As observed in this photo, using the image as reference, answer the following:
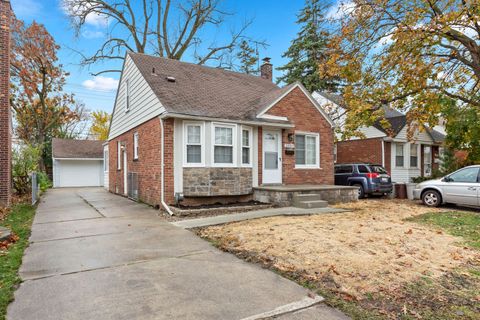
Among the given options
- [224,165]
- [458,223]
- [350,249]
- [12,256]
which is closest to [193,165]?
[224,165]

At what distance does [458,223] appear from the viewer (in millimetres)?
7891

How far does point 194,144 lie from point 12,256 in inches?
231

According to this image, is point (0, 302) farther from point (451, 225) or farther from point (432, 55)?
point (432, 55)

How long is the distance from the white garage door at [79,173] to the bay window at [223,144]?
2001 cm

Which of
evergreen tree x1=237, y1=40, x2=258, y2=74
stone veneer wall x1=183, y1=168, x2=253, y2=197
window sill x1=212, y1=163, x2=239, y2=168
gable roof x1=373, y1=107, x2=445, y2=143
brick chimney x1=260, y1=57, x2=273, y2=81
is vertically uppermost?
evergreen tree x1=237, y1=40, x2=258, y2=74

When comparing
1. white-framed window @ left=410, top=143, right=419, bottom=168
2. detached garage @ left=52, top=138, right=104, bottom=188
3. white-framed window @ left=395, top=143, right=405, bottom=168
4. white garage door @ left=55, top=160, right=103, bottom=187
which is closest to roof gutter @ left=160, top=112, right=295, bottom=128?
white-framed window @ left=395, top=143, right=405, bottom=168

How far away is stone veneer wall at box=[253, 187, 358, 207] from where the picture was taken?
1028 centimetres

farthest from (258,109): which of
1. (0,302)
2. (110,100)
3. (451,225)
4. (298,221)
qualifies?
(110,100)

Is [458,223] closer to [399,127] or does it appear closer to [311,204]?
[311,204]

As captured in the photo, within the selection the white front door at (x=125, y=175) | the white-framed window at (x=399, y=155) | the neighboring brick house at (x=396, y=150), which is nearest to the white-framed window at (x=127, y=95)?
the white front door at (x=125, y=175)

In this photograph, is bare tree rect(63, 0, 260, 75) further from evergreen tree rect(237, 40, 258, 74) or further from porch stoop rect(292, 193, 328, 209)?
porch stoop rect(292, 193, 328, 209)

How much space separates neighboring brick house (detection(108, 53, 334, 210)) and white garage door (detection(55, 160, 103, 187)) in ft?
41.7

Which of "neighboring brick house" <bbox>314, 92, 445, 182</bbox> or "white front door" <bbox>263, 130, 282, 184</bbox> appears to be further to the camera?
"neighboring brick house" <bbox>314, 92, 445, 182</bbox>

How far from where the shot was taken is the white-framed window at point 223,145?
10078mm
